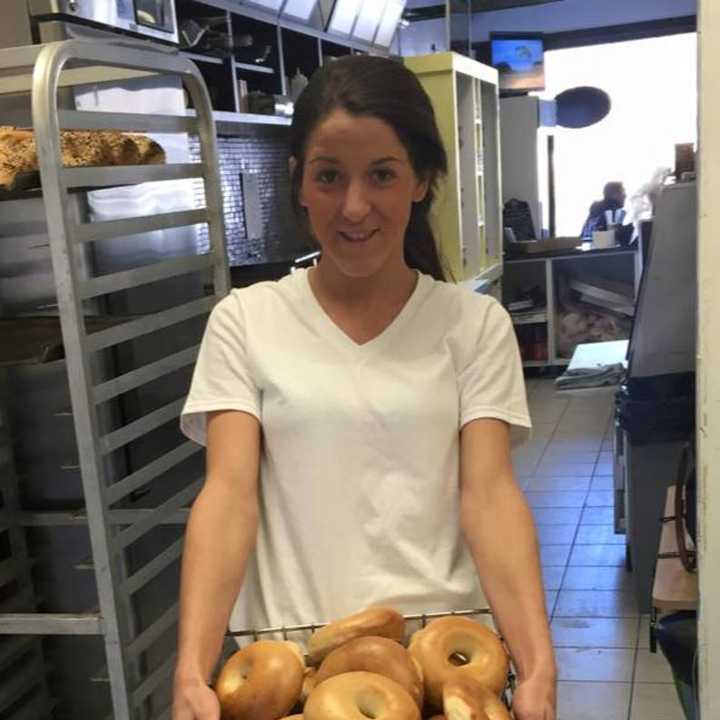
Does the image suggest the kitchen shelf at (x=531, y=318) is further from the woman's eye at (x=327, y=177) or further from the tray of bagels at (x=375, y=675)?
the tray of bagels at (x=375, y=675)

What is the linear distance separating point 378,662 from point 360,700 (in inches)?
2.5

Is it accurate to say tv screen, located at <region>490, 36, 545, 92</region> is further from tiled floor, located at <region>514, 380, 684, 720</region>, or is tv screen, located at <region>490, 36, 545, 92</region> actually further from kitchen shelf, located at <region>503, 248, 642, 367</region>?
tiled floor, located at <region>514, 380, 684, 720</region>

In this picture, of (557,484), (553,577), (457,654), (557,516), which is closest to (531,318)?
(557,484)

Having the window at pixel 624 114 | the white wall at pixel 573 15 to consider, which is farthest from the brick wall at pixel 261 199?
the window at pixel 624 114

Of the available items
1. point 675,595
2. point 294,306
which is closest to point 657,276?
point 675,595

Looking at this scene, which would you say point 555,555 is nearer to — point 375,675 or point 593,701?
point 593,701

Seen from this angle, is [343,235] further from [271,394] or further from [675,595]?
[675,595]

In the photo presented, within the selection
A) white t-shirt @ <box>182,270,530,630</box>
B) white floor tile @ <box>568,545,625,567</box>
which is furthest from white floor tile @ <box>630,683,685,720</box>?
white t-shirt @ <box>182,270,530,630</box>

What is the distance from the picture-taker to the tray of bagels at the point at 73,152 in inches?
68.6

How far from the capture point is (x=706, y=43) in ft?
4.84

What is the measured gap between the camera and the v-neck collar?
4.18 ft

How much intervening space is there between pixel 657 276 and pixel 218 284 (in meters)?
1.38

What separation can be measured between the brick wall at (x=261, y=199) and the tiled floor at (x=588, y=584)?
133cm

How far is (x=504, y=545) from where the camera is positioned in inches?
47.6
